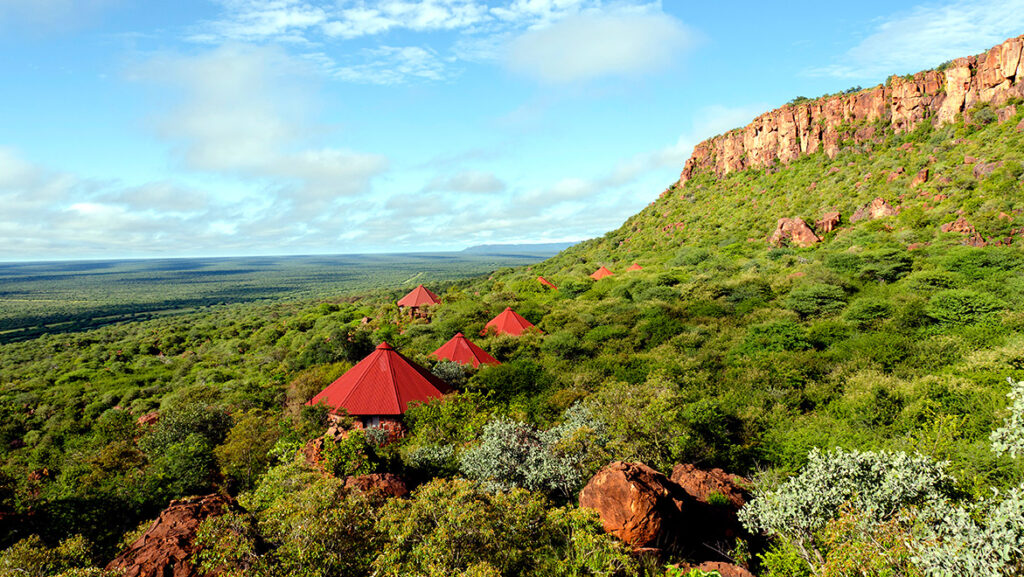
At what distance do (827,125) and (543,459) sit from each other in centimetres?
8335

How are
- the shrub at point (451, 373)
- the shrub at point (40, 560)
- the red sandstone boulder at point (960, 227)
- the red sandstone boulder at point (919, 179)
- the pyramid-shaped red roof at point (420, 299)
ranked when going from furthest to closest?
the pyramid-shaped red roof at point (420, 299) → the red sandstone boulder at point (919, 179) → the red sandstone boulder at point (960, 227) → the shrub at point (451, 373) → the shrub at point (40, 560)

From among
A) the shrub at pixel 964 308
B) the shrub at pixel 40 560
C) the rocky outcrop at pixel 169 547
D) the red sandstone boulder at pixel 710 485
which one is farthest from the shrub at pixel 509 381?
the shrub at pixel 964 308

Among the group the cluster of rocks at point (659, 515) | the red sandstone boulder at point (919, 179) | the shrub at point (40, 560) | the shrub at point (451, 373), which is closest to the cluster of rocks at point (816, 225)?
the red sandstone boulder at point (919, 179)

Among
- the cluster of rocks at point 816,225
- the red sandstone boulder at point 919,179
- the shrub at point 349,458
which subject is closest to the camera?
the shrub at point 349,458

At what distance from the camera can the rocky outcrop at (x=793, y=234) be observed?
5922cm

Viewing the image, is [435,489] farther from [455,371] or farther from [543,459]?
[455,371]

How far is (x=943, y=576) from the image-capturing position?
278 inches

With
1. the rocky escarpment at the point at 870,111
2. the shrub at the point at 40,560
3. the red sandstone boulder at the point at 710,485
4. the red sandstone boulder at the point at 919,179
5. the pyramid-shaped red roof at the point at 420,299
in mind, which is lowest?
the red sandstone boulder at the point at 710,485

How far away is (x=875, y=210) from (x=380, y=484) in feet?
219

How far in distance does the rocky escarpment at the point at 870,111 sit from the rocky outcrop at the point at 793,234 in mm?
18685

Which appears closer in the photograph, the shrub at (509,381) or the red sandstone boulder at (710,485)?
the red sandstone boulder at (710,485)

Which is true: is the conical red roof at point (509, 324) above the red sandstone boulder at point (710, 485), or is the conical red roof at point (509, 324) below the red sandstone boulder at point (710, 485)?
above

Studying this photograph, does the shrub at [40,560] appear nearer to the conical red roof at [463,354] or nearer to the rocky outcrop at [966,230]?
the conical red roof at [463,354]

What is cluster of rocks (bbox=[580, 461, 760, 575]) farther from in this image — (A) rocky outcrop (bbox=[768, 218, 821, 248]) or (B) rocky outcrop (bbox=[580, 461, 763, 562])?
(A) rocky outcrop (bbox=[768, 218, 821, 248])
